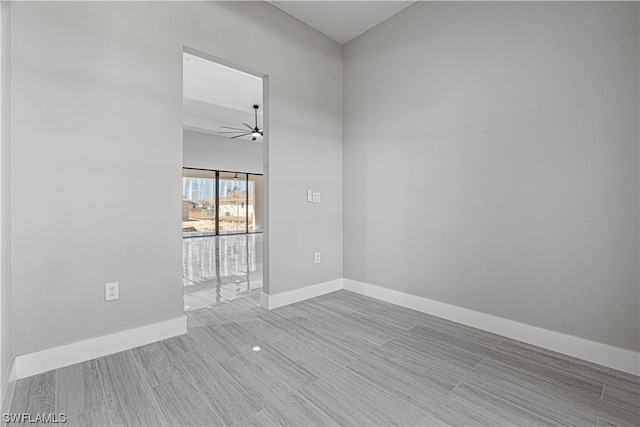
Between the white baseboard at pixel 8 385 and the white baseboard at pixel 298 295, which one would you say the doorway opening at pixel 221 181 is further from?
the white baseboard at pixel 8 385

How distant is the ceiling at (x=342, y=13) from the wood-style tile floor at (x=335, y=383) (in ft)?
9.40

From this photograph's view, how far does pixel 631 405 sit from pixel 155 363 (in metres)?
2.53

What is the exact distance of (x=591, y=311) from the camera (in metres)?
1.90

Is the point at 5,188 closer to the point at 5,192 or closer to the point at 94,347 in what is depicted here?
the point at 5,192

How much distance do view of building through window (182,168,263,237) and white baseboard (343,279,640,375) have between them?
7.47m

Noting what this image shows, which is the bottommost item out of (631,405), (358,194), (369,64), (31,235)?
(631,405)

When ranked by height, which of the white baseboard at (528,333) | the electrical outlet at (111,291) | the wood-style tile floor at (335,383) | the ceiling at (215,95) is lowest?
the wood-style tile floor at (335,383)

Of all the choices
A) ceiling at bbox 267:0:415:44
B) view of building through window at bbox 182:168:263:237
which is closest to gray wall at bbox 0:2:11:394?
ceiling at bbox 267:0:415:44

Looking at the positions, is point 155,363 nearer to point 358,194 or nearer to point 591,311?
point 358,194

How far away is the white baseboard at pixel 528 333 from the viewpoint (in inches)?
70.9

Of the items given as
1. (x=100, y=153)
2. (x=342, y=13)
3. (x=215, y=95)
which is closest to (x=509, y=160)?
(x=342, y=13)

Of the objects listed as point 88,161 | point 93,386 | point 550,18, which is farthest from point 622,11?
point 93,386

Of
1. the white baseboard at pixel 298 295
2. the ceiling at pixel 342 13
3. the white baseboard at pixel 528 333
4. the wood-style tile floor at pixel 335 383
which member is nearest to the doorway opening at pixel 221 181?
the white baseboard at pixel 298 295

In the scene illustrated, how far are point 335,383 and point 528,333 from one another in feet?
4.79
